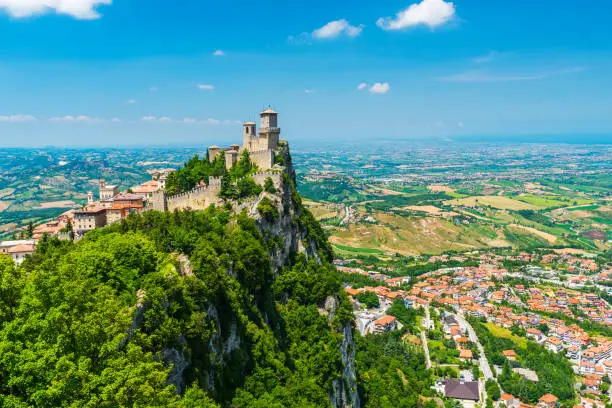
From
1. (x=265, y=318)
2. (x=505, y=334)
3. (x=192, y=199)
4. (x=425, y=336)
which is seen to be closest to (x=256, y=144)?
(x=192, y=199)

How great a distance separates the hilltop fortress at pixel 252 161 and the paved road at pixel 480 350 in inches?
1763

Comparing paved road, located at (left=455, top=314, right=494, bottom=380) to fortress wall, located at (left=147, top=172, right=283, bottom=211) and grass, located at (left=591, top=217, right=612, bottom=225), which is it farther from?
grass, located at (left=591, top=217, right=612, bottom=225)

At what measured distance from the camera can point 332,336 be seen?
42.8m

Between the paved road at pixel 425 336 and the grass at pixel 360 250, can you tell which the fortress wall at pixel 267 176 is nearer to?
the paved road at pixel 425 336

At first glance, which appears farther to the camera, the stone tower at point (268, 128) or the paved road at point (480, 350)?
the paved road at point (480, 350)

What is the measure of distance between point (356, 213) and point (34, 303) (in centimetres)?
17358

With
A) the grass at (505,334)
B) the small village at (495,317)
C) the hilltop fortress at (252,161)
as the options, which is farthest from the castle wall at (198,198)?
the grass at (505,334)

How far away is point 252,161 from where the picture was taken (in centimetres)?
5141

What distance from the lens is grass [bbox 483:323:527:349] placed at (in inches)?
3024

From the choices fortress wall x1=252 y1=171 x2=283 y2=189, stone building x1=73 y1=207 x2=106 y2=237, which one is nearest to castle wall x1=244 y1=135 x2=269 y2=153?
fortress wall x1=252 y1=171 x2=283 y2=189

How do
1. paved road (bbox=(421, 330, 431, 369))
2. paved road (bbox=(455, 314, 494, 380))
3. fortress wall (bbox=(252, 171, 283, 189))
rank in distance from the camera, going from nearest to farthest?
fortress wall (bbox=(252, 171, 283, 189))
paved road (bbox=(455, 314, 494, 380))
paved road (bbox=(421, 330, 431, 369))

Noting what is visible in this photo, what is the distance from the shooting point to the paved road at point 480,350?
221ft

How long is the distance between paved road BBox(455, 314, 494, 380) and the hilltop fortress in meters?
44.8

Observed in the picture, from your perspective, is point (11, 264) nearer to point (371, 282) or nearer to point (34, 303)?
point (34, 303)
